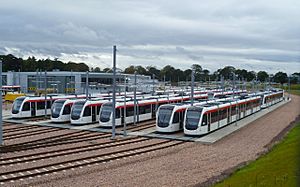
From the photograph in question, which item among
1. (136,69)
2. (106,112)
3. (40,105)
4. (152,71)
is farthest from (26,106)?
(152,71)

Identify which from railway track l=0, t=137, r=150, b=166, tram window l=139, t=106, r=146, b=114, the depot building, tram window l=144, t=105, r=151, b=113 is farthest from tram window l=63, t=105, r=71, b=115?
the depot building

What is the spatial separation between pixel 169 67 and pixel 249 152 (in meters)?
124

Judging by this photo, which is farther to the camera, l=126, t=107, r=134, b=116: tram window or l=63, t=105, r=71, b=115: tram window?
l=63, t=105, r=71, b=115: tram window

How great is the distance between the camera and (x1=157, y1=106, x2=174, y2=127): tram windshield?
108ft

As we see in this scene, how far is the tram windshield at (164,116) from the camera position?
3303 cm

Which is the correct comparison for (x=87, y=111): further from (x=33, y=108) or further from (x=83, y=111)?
(x=33, y=108)

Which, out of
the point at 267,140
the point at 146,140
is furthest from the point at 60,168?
the point at 267,140

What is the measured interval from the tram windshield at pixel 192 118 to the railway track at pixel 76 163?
11.2 feet

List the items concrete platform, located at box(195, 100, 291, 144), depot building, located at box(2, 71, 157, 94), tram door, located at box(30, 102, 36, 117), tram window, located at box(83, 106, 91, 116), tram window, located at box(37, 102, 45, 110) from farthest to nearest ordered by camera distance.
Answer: depot building, located at box(2, 71, 157, 94)
tram window, located at box(37, 102, 45, 110)
tram door, located at box(30, 102, 36, 117)
tram window, located at box(83, 106, 91, 116)
concrete platform, located at box(195, 100, 291, 144)

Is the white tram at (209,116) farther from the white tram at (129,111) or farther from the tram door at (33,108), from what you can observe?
the tram door at (33,108)

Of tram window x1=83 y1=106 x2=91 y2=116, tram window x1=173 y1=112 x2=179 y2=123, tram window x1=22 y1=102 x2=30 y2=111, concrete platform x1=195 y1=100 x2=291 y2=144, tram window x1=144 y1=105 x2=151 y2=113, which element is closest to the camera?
concrete platform x1=195 y1=100 x2=291 y2=144

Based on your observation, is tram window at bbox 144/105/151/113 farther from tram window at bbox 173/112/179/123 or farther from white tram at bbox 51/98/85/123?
tram window at bbox 173/112/179/123

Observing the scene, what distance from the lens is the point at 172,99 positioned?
4706 centimetres

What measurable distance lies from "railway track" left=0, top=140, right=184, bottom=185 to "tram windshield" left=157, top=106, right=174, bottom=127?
4.10 m
